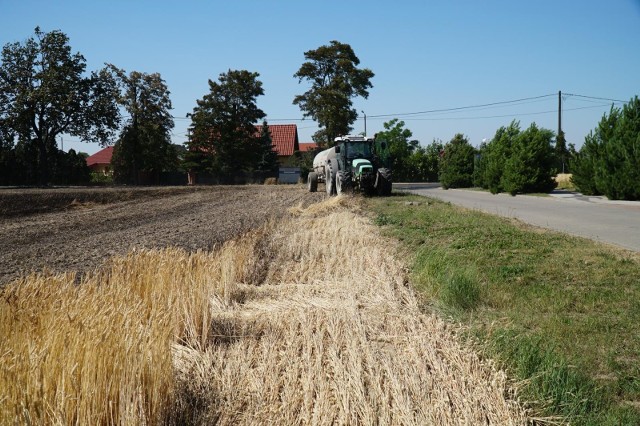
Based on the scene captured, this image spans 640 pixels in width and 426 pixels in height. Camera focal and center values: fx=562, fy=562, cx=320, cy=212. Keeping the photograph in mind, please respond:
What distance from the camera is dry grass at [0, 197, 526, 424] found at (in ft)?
9.95

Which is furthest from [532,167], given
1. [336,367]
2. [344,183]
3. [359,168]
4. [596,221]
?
[336,367]

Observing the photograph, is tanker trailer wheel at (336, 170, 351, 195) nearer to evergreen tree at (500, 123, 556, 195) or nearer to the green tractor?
the green tractor

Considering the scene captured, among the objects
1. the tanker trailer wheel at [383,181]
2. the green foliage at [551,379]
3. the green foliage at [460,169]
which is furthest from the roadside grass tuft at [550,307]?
the green foliage at [460,169]

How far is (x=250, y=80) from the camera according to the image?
5716cm

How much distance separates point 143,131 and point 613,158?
145ft

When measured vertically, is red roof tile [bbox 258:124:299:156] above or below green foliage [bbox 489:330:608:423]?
above

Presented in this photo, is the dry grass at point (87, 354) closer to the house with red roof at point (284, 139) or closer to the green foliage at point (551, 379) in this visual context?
the green foliage at point (551, 379)

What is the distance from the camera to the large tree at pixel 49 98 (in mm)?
46469

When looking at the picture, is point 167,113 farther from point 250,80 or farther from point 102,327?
point 102,327

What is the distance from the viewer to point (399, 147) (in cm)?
6247

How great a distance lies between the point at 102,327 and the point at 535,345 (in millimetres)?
3043

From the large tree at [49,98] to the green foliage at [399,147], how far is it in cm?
2606

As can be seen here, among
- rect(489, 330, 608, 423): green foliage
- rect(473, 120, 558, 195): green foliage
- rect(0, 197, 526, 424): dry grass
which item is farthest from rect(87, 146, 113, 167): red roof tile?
rect(489, 330, 608, 423): green foliage

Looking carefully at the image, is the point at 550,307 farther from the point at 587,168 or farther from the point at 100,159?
the point at 100,159
